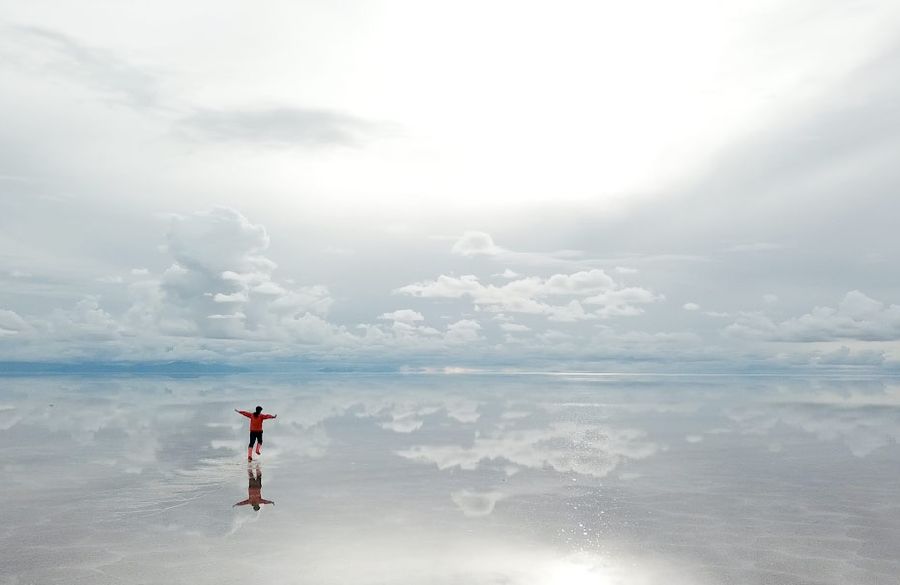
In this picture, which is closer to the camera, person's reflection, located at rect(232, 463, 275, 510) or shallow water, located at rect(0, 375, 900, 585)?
shallow water, located at rect(0, 375, 900, 585)

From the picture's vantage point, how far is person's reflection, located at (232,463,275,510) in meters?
18.9

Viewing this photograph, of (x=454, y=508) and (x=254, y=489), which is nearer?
(x=454, y=508)

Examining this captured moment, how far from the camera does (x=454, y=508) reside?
1852 cm

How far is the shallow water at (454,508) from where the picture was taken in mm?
13289

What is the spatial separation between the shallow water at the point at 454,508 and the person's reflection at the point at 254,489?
0.22m

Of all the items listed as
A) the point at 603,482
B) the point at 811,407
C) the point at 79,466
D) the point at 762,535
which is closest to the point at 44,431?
the point at 79,466

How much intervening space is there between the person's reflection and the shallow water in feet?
0.73

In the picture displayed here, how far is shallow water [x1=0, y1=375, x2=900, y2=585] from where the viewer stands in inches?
523

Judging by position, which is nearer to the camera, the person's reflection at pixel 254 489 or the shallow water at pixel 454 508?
the shallow water at pixel 454 508

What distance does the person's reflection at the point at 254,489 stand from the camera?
61.9 ft

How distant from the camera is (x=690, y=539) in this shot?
50.7ft

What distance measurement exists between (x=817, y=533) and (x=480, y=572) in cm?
875

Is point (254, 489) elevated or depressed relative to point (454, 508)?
elevated

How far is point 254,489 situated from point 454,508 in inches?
264
